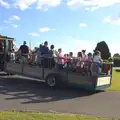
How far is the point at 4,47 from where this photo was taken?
17.3m

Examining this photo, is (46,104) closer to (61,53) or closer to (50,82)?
(50,82)

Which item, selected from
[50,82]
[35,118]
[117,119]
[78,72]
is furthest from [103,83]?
[35,118]

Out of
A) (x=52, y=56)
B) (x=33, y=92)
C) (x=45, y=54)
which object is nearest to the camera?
(x=33, y=92)

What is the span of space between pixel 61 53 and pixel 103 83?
2511 mm

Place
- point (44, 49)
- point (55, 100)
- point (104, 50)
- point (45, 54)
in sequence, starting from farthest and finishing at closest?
point (104, 50) < point (44, 49) < point (45, 54) < point (55, 100)

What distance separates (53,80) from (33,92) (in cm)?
182

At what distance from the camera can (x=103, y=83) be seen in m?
13.6

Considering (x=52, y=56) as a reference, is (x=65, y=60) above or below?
below

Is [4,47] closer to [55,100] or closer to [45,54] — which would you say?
[45,54]

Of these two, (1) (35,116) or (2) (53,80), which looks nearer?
(1) (35,116)

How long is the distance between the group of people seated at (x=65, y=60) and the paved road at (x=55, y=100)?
0.96 meters

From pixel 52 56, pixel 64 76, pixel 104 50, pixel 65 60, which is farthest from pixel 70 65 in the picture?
pixel 104 50

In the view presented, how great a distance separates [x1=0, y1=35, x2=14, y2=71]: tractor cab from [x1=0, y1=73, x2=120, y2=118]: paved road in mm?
2734

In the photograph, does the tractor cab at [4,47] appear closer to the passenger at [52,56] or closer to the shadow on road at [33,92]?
the shadow on road at [33,92]
